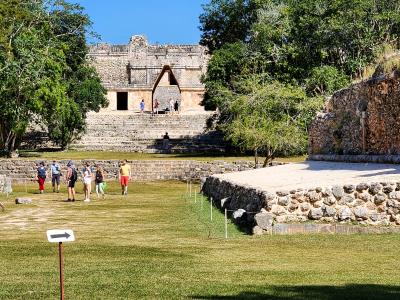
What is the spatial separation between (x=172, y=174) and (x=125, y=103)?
123ft

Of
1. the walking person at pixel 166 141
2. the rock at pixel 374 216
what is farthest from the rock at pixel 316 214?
the walking person at pixel 166 141

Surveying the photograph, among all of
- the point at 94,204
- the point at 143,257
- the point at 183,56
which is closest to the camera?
the point at 143,257

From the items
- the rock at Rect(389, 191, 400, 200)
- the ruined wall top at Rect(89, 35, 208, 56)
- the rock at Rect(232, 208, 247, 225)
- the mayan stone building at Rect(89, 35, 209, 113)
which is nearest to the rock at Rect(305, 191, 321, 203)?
the rock at Rect(389, 191, 400, 200)

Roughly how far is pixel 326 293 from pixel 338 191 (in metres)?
6.13

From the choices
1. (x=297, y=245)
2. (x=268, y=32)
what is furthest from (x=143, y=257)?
(x=268, y=32)

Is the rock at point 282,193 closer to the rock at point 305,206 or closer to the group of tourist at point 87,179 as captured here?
the rock at point 305,206

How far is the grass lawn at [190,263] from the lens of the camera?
354 inches

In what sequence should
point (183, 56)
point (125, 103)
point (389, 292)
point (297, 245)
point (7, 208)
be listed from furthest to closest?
point (183, 56)
point (125, 103)
point (7, 208)
point (297, 245)
point (389, 292)

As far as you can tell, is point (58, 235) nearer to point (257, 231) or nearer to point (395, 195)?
point (257, 231)

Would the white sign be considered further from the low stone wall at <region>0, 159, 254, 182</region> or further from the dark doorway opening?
the dark doorway opening

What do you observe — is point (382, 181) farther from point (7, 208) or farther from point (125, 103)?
point (125, 103)

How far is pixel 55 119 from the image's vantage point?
45125 millimetres

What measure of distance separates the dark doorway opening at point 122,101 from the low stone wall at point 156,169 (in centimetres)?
3576

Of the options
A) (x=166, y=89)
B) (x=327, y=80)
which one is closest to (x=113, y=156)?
(x=327, y=80)
